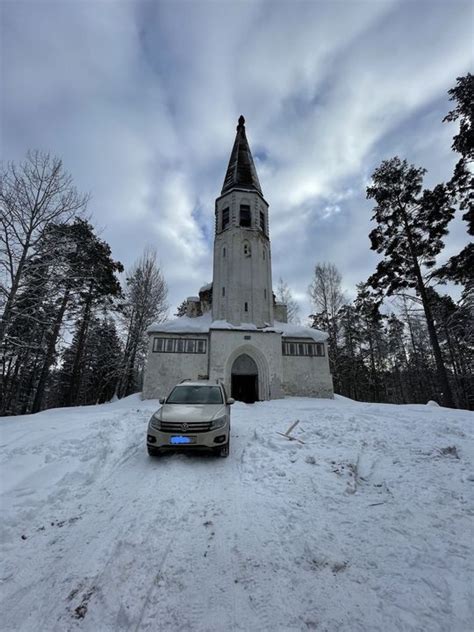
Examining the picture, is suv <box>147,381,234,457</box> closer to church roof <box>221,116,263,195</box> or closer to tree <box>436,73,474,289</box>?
tree <box>436,73,474,289</box>

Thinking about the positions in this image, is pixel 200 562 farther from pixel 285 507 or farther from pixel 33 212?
pixel 33 212

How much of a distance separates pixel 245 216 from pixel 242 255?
4.31 meters

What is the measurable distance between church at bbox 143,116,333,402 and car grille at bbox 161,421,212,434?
12.6 metres

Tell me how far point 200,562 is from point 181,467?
103 inches

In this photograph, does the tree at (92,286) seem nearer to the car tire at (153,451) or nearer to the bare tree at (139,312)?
the bare tree at (139,312)

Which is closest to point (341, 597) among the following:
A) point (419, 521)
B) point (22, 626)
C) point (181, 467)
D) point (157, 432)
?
point (419, 521)

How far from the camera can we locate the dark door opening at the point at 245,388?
64.1 feet

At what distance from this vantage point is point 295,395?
19797mm

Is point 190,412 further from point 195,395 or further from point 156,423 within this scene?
point 195,395

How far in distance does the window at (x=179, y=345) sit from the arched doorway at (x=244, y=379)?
281cm

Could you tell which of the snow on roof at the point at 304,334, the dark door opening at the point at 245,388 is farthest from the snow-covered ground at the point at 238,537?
the snow on roof at the point at 304,334

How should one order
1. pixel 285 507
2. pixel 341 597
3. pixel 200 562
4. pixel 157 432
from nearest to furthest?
pixel 341 597
pixel 200 562
pixel 285 507
pixel 157 432

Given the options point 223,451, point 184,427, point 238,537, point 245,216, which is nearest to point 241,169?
point 245,216

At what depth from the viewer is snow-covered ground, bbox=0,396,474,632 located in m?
2.20
